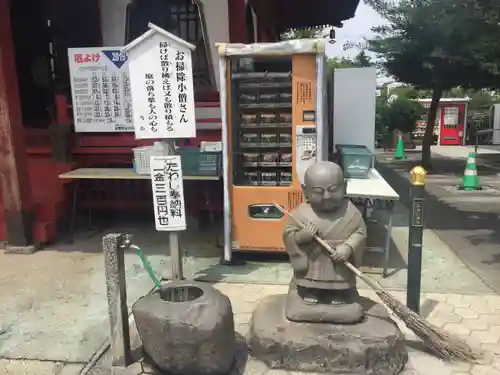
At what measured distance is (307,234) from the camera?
3.21 m

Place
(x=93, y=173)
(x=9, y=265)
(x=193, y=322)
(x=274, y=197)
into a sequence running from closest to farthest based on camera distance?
(x=193, y=322) → (x=274, y=197) → (x=9, y=265) → (x=93, y=173)

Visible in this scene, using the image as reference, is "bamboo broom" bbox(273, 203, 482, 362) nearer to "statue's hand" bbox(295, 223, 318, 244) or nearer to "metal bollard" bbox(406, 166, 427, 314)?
"statue's hand" bbox(295, 223, 318, 244)

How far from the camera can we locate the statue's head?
3209 mm

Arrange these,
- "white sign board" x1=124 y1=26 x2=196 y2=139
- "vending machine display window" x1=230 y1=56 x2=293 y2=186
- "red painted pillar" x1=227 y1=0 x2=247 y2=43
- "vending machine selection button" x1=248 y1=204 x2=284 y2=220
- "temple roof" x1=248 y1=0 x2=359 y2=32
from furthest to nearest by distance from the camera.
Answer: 1. "temple roof" x1=248 y1=0 x2=359 y2=32
2. "red painted pillar" x1=227 y1=0 x2=247 y2=43
3. "vending machine display window" x1=230 y1=56 x2=293 y2=186
4. "vending machine selection button" x1=248 y1=204 x2=284 y2=220
5. "white sign board" x1=124 y1=26 x2=196 y2=139

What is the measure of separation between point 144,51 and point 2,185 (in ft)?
9.45

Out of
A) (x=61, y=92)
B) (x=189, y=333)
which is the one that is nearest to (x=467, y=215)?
(x=189, y=333)

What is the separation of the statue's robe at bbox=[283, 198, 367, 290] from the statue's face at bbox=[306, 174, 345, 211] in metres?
0.10

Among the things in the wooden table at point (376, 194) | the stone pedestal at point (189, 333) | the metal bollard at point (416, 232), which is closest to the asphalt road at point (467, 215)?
the wooden table at point (376, 194)

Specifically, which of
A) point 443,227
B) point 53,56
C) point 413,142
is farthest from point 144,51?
point 413,142

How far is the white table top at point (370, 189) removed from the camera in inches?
191

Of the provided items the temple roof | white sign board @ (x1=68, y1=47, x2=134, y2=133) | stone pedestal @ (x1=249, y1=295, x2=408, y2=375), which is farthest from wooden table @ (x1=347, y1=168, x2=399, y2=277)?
the temple roof

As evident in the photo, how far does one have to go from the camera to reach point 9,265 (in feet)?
18.1

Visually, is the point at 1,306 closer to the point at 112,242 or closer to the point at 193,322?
the point at 112,242

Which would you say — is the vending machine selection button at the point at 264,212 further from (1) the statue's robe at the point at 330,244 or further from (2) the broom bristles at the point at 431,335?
(2) the broom bristles at the point at 431,335
